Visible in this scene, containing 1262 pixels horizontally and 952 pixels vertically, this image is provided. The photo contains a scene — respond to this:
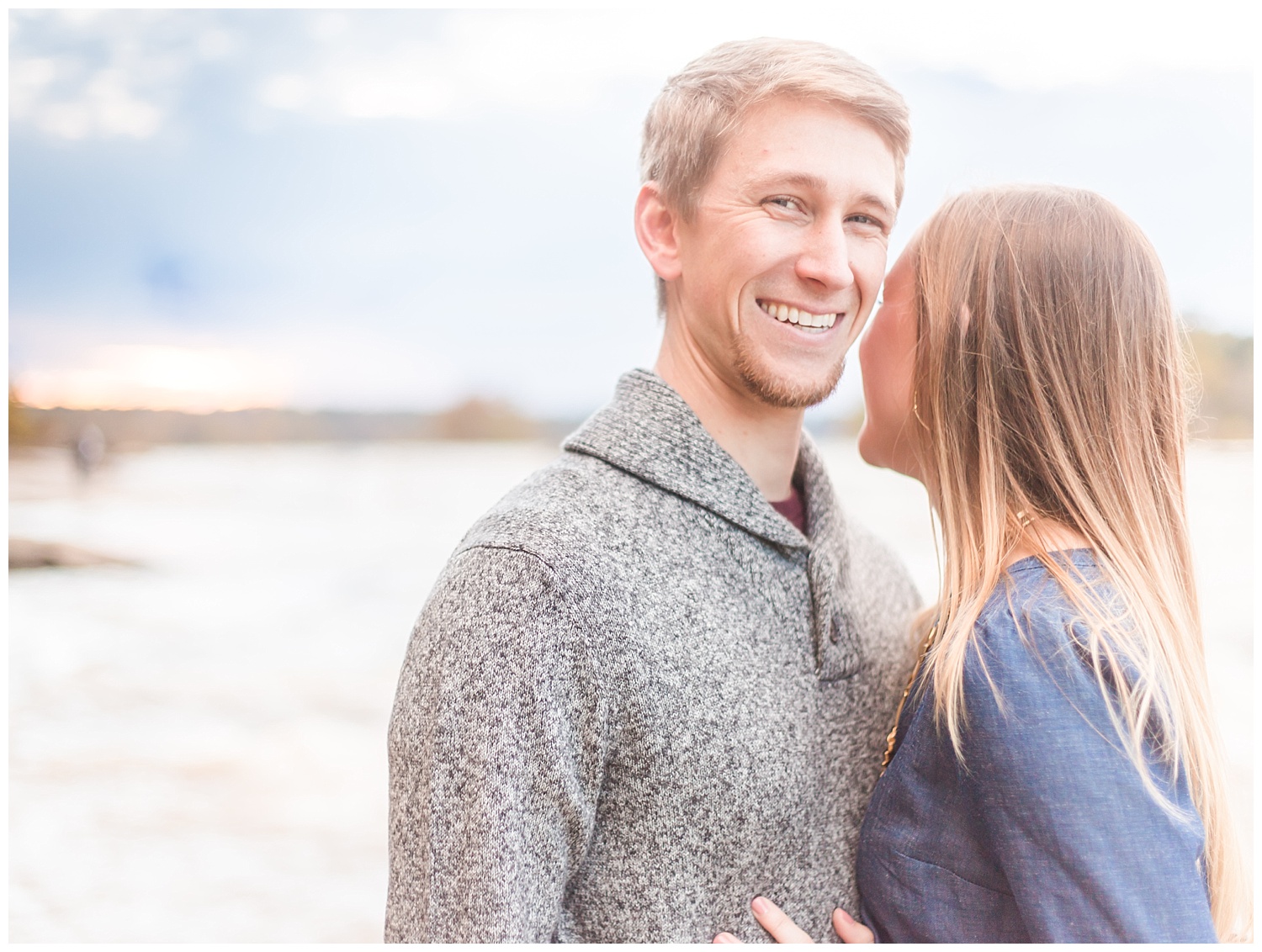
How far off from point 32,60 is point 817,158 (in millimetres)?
2794

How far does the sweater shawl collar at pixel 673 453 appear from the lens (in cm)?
98

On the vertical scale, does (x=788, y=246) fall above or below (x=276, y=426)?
above

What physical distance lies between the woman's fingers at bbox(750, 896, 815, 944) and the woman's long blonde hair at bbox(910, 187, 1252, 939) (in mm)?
303

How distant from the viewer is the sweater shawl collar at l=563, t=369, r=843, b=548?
98cm

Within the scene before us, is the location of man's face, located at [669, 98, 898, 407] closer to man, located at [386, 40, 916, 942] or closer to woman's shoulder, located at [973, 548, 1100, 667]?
man, located at [386, 40, 916, 942]

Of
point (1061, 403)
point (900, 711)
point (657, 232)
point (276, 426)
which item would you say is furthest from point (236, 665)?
point (1061, 403)

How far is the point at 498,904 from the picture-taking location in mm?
807

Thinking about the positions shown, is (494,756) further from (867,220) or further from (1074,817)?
(867,220)

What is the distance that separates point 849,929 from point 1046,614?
436mm

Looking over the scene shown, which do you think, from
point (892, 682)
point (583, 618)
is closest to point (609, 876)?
point (583, 618)

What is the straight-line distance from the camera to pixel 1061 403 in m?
0.96

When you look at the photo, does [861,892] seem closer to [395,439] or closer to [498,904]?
[498,904]

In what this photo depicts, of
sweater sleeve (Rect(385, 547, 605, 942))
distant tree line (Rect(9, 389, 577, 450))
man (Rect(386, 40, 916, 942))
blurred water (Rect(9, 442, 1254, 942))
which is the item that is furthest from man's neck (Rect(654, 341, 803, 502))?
distant tree line (Rect(9, 389, 577, 450))

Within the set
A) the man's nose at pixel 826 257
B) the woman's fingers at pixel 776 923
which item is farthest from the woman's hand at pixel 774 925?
the man's nose at pixel 826 257
